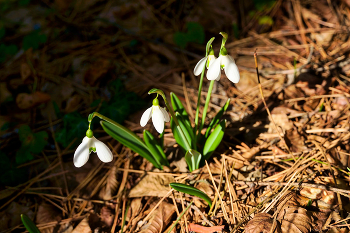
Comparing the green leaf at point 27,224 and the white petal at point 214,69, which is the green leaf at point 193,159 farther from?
the green leaf at point 27,224

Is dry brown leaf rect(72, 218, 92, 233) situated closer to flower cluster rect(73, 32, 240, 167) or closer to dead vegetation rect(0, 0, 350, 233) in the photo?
dead vegetation rect(0, 0, 350, 233)

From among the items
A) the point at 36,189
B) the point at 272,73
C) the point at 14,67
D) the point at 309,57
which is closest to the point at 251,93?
the point at 272,73

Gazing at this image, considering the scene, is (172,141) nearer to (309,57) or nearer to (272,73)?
(272,73)

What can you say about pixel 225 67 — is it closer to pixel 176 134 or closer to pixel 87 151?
pixel 176 134

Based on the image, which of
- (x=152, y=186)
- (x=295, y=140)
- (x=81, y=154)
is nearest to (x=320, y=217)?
(x=295, y=140)

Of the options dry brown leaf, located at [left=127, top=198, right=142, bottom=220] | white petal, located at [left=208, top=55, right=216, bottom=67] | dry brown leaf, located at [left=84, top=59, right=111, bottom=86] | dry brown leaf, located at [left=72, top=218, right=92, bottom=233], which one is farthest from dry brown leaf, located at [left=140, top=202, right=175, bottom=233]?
dry brown leaf, located at [left=84, top=59, right=111, bottom=86]

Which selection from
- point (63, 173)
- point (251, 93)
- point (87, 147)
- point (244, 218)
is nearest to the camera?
point (87, 147)
